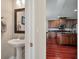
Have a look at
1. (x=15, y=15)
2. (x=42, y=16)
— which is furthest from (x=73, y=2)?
(x=42, y=16)

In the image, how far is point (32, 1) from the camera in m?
1.90

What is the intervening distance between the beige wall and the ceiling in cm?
607

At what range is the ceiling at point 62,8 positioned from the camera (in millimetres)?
9531

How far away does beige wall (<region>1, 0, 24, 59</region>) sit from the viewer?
12.1 feet

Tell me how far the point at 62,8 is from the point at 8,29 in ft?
22.3

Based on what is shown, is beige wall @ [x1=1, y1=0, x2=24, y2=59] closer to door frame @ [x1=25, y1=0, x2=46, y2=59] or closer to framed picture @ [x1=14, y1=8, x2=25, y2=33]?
framed picture @ [x1=14, y1=8, x2=25, y2=33]

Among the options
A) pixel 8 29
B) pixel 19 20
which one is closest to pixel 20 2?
pixel 19 20

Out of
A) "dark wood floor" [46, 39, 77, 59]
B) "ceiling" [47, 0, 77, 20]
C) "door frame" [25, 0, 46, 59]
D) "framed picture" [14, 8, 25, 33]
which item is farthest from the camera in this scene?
"ceiling" [47, 0, 77, 20]

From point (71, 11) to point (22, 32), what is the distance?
22.9 ft

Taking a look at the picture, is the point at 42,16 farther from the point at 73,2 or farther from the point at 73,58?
the point at 73,2

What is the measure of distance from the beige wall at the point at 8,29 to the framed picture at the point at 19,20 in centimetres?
14

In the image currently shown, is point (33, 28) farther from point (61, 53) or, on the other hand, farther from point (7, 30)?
point (61, 53)

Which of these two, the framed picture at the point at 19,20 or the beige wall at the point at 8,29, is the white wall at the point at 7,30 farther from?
the framed picture at the point at 19,20

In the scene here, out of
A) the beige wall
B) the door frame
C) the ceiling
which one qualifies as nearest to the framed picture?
the beige wall
